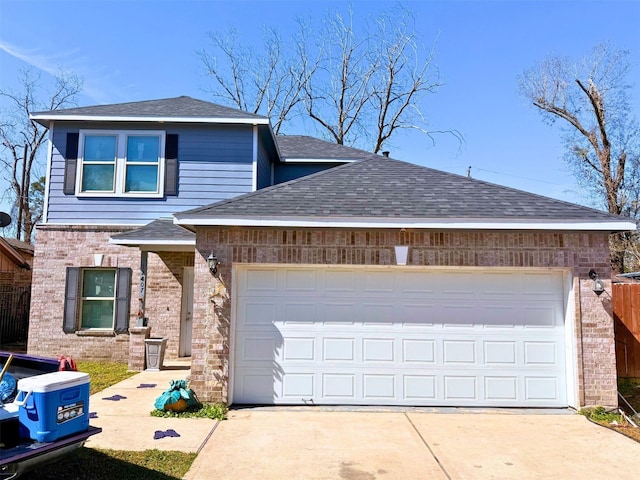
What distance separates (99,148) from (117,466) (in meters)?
8.61

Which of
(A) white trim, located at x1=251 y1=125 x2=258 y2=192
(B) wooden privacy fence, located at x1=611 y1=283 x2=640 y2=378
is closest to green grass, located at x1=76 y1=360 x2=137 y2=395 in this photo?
(A) white trim, located at x1=251 y1=125 x2=258 y2=192

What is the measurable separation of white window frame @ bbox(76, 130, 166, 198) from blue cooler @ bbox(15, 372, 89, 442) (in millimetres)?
7800

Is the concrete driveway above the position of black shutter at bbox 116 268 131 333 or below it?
below

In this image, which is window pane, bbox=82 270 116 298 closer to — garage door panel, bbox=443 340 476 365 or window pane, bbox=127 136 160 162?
window pane, bbox=127 136 160 162

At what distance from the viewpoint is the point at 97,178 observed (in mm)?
10969

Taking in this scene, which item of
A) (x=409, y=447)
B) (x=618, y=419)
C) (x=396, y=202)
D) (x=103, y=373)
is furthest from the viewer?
(x=103, y=373)

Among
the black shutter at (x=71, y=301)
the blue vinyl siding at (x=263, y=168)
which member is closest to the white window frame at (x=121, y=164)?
the black shutter at (x=71, y=301)

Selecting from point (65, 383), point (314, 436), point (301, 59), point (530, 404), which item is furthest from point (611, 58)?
point (65, 383)

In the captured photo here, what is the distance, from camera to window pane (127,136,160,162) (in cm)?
→ 1102

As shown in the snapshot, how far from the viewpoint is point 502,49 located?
13.0 m

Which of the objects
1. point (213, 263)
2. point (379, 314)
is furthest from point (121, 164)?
point (379, 314)

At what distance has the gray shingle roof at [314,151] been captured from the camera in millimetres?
13570

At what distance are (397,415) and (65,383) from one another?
4499 millimetres

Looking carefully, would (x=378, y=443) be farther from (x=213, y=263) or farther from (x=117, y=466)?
(x=213, y=263)
